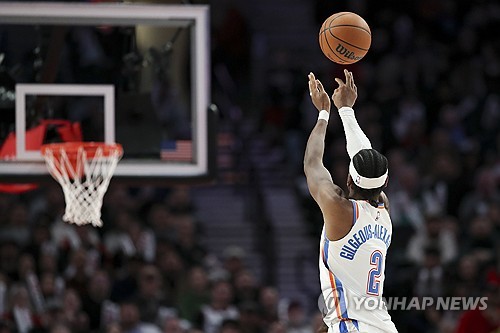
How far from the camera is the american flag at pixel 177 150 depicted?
8.41 meters

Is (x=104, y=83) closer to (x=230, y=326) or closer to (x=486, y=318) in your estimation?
(x=230, y=326)

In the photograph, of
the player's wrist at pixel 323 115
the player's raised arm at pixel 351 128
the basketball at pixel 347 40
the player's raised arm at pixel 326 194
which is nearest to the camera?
the player's raised arm at pixel 326 194

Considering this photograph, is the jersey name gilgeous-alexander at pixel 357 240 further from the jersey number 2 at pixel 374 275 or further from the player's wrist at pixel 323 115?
the player's wrist at pixel 323 115

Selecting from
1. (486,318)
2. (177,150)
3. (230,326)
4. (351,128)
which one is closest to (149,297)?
(230,326)

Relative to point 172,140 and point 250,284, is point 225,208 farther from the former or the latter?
point 172,140

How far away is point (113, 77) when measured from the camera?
851 centimetres

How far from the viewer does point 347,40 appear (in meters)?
6.57

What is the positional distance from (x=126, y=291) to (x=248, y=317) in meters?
1.38

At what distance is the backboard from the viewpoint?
817 cm

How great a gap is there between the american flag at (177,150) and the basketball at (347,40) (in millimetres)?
2091

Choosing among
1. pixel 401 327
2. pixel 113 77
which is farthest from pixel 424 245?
pixel 113 77

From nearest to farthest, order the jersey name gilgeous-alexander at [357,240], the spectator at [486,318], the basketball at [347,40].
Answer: the jersey name gilgeous-alexander at [357,240]
the basketball at [347,40]
the spectator at [486,318]

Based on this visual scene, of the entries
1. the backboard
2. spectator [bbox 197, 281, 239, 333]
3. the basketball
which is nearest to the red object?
the backboard

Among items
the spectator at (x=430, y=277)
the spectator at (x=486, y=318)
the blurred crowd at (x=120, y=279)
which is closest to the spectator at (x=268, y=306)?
the blurred crowd at (x=120, y=279)
